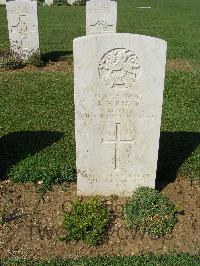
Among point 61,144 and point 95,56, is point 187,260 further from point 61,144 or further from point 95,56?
point 61,144

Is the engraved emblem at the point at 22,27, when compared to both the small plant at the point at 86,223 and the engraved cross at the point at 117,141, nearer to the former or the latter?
the engraved cross at the point at 117,141

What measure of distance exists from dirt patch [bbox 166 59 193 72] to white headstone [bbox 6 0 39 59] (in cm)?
441

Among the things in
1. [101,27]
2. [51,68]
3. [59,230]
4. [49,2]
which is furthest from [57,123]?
[49,2]

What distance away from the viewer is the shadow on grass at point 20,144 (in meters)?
7.13

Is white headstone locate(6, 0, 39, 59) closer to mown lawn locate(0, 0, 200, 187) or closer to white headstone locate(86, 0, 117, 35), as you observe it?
mown lawn locate(0, 0, 200, 187)

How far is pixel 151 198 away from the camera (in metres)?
5.46

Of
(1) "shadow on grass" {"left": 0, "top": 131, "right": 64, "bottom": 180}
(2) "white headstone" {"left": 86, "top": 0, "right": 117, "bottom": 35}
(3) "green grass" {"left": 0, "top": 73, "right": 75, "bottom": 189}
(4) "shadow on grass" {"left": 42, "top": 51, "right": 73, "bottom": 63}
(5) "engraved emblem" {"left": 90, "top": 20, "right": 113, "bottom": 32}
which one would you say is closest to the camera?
(3) "green grass" {"left": 0, "top": 73, "right": 75, "bottom": 189}

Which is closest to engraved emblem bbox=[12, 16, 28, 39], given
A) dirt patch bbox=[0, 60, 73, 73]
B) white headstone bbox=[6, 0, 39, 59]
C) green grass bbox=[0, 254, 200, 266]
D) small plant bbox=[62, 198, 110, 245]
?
white headstone bbox=[6, 0, 39, 59]

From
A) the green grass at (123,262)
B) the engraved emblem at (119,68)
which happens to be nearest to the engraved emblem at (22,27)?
the engraved emblem at (119,68)

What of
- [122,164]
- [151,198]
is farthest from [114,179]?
[151,198]

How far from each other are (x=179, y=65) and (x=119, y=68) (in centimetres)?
924

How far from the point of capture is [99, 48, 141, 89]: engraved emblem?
518cm

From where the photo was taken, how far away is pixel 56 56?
15.2 meters

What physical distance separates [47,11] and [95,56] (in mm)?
25017
